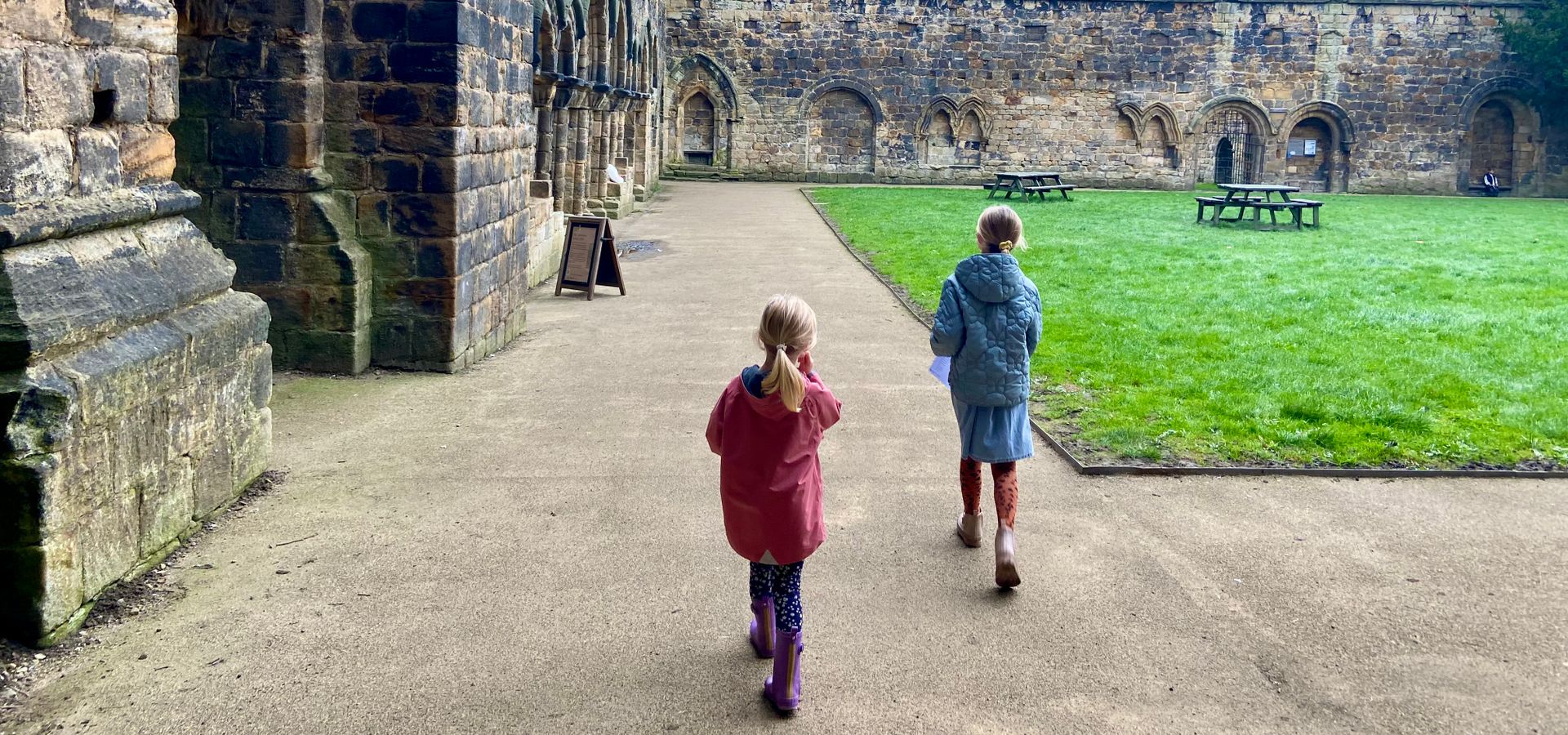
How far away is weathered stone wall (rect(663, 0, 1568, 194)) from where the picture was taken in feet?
106

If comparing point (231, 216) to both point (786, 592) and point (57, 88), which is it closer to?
point (57, 88)

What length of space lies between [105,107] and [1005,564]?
3514 millimetres

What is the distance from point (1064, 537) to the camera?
541 cm

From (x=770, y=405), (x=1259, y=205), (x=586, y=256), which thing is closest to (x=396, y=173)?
(x=586, y=256)

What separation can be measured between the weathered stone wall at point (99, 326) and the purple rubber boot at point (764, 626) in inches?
80.6

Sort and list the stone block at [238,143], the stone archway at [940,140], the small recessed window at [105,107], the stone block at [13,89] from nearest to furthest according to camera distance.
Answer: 1. the stone block at [13,89]
2. the small recessed window at [105,107]
3. the stone block at [238,143]
4. the stone archway at [940,140]

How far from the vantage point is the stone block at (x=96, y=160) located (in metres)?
4.65

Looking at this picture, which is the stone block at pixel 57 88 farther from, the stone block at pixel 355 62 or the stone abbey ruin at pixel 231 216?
the stone block at pixel 355 62

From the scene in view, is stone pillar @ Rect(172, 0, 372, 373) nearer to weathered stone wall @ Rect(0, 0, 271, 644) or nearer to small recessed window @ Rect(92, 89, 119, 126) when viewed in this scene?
weathered stone wall @ Rect(0, 0, 271, 644)

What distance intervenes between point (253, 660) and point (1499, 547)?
4533 millimetres

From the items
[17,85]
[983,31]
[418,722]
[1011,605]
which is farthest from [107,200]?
[983,31]

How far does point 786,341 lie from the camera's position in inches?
148

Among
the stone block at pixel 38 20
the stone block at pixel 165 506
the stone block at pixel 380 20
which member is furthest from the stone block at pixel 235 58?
the stone block at pixel 165 506

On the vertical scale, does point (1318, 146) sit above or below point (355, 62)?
above
